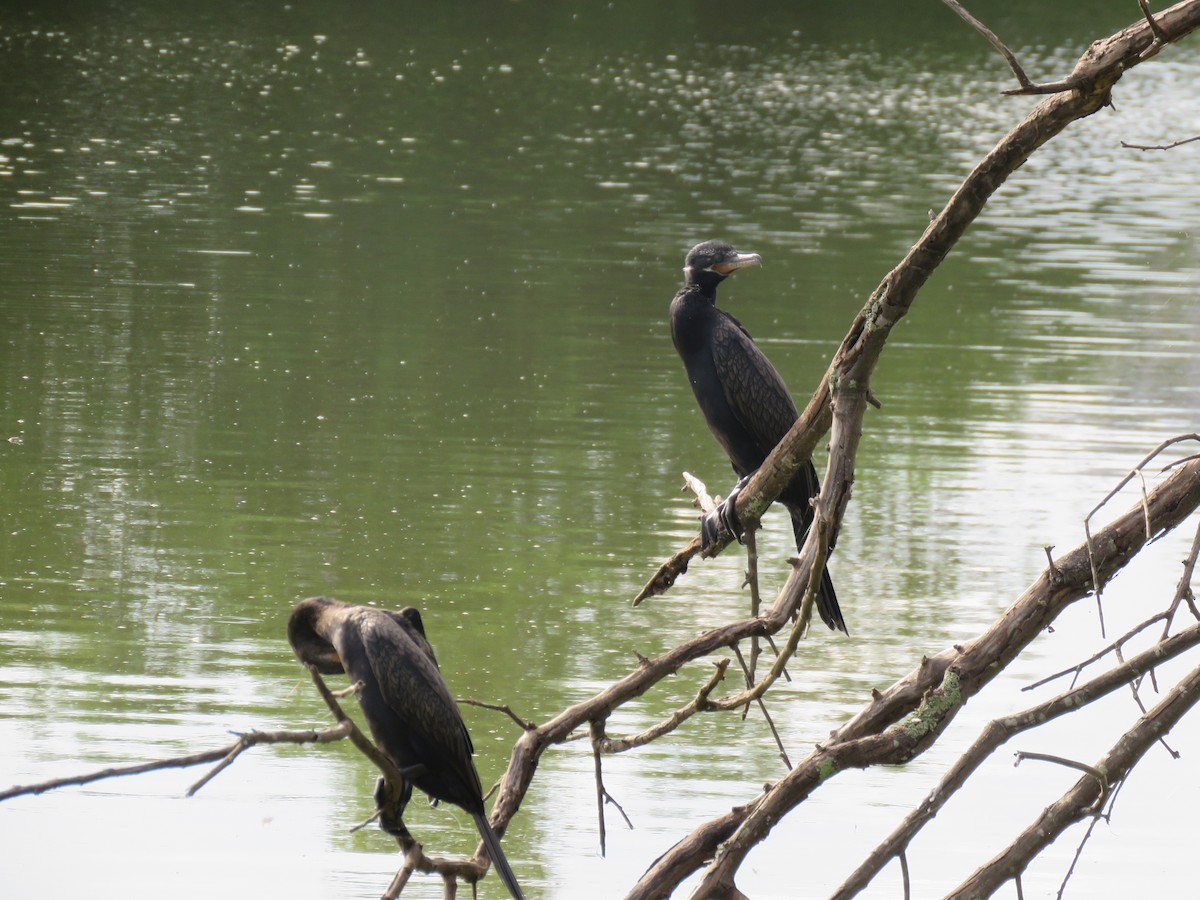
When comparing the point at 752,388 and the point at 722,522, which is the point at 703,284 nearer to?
the point at 752,388

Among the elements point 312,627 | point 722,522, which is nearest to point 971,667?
point 722,522

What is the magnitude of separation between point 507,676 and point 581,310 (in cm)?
660

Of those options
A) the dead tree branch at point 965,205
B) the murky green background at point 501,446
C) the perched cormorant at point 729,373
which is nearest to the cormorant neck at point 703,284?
the perched cormorant at point 729,373

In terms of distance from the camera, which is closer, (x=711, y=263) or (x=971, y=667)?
(x=971, y=667)

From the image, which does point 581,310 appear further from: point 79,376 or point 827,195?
point 827,195

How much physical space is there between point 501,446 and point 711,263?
4935mm

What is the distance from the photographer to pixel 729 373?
4.80 m

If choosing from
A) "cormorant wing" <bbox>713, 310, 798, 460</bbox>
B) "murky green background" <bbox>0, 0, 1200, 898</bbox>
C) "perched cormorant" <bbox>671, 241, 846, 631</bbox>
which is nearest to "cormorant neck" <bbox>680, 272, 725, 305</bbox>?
"perched cormorant" <bbox>671, 241, 846, 631</bbox>

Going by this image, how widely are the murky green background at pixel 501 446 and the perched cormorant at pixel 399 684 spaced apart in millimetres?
970

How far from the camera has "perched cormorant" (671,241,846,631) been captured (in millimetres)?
4777

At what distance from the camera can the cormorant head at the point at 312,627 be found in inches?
132

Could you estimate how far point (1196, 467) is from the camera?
2.87 metres

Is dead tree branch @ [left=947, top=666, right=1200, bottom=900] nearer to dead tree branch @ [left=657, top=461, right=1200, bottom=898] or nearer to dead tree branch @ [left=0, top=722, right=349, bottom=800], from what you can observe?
dead tree branch @ [left=657, top=461, right=1200, bottom=898]

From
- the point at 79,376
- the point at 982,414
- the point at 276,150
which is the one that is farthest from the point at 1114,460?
the point at 276,150
